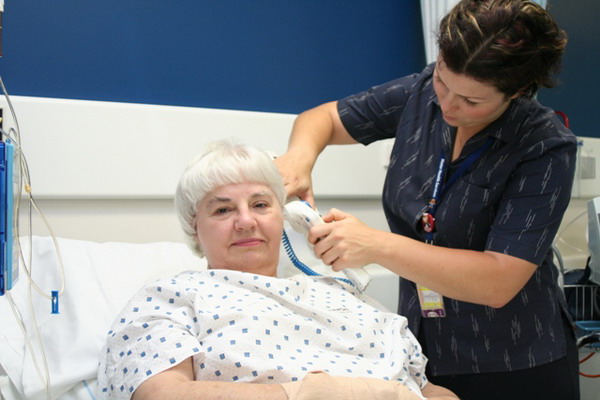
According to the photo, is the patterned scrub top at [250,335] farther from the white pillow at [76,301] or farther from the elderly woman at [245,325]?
the white pillow at [76,301]

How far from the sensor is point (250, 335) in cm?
137

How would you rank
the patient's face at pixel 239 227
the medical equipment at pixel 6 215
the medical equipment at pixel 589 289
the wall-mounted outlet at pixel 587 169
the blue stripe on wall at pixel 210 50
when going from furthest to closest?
the wall-mounted outlet at pixel 587 169
the medical equipment at pixel 589 289
the blue stripe on wall at pixel 210 50
the patient's face at pixel 239 227
the medical equipment at pixel 6 215

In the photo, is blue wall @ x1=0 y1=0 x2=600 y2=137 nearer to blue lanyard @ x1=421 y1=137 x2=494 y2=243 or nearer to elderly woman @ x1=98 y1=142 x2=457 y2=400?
elderly woman @ x1=98 y1=142 x2=457 y2=400

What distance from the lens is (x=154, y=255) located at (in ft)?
6.73

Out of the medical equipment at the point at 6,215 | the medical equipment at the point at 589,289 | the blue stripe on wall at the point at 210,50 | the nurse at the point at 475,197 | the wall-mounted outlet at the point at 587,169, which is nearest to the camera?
the medical equipment at the point at 6,215

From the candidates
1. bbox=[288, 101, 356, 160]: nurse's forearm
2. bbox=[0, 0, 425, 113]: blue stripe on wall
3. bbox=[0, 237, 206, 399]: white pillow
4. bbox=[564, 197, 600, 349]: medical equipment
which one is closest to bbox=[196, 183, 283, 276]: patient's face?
bbox=[288, 101, 356, 160]: nurse's forearm

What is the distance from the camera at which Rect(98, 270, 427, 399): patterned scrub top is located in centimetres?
132

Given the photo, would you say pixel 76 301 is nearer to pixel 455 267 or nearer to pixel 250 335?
pixel 250 335

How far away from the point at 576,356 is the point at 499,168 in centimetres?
67

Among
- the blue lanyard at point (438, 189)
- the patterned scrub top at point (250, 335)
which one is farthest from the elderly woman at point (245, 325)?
the blue lanyard at point (438, 189)

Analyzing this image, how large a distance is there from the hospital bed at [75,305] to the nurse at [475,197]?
0.43 metres

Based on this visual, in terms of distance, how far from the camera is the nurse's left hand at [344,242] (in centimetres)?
152

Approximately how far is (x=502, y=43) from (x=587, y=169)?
2.47 m

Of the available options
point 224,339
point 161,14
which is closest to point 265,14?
point 161,14
